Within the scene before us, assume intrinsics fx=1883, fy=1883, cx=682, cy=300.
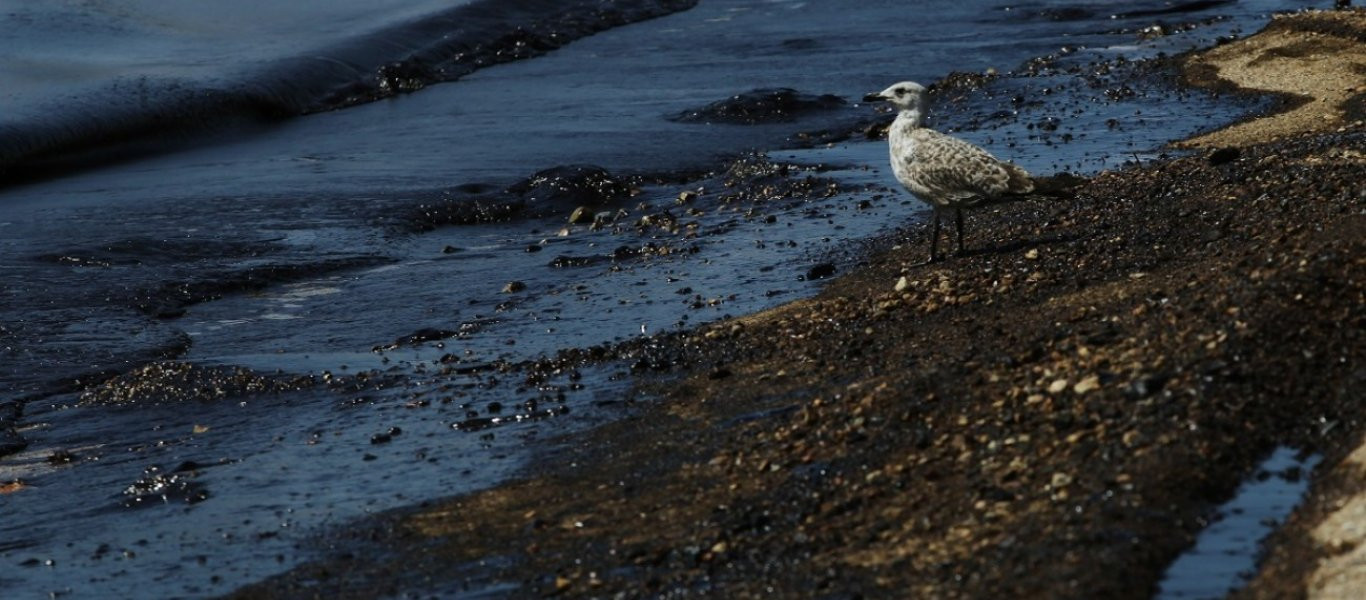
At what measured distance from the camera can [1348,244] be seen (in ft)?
25.6

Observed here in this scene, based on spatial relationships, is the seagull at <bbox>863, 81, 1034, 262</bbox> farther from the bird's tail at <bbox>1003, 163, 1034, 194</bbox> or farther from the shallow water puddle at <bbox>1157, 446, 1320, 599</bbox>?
the shallow water puddle at <bbox>1157, 446, 1320, 599</bbox>

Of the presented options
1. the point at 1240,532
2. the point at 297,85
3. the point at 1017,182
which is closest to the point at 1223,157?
the point at 1017,182

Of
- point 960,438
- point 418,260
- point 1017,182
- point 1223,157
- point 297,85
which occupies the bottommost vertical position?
point 418,260

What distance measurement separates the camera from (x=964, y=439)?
6977 millimetres

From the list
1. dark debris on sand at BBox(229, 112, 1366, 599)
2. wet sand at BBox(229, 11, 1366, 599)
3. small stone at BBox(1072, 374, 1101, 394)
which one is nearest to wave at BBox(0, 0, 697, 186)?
wet sand at BBox(229, 11, 1366, 599)

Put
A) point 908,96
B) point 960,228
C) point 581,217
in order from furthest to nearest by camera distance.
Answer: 1. point 581,217
2. point 908,96
3. point 960,228

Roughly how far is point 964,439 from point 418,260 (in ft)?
23.1

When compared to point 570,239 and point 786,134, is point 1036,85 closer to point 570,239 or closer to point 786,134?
point 786,134

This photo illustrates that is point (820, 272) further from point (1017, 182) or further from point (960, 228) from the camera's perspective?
point (1017, 182)

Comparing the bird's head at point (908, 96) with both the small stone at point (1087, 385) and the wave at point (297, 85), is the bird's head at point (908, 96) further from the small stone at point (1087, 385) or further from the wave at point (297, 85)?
the wave at point (297, 85)

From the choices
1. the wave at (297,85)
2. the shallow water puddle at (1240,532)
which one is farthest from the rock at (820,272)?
the wave at (297,85)

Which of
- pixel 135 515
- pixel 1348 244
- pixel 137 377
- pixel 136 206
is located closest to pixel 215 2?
pixel 136 206

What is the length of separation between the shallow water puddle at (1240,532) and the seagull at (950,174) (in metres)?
3.98

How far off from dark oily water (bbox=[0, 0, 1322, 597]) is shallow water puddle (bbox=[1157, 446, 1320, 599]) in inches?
127
